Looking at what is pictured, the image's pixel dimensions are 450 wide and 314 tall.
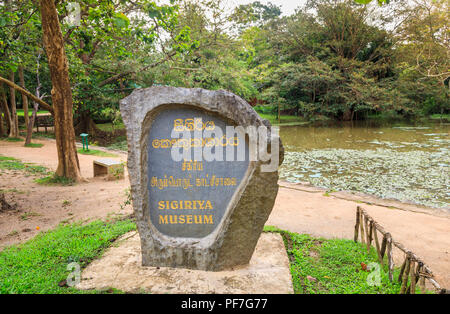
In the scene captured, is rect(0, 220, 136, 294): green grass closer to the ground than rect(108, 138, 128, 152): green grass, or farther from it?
closer to the ground

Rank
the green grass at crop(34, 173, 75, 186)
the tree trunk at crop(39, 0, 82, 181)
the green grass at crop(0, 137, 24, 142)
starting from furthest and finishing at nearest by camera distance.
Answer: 1. the green grass at crop(0, 137, 24, 142)
2. the green grass at crop(34, 173, 75, 186)
3. the tree trunk at crop(39, 0, 82, 181)

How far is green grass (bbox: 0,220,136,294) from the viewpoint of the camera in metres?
2.90

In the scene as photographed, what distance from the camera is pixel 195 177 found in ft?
→ 10.5

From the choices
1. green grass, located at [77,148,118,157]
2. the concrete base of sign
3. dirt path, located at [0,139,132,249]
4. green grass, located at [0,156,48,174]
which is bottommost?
the concrete base of sign

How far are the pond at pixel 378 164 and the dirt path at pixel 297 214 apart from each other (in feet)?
3.70

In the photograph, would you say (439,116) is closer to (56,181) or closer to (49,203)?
(56,181)

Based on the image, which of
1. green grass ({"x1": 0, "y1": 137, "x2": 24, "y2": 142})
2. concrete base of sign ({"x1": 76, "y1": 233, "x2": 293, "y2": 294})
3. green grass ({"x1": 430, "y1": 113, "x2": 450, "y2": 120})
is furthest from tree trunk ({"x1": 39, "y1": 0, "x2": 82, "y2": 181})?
green grass ({"x1": 430, "y1": 113, "x2": 450, "y2": 120})

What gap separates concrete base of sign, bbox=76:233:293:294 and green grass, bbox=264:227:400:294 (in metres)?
0.20

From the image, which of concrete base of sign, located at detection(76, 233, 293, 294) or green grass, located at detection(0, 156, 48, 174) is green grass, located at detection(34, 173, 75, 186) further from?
concrete base of sign, located at detection(76, 233, 293, 294)

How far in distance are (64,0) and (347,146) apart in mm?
11632

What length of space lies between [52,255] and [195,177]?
6.51 feet

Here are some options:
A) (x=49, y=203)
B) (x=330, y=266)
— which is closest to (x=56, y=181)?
(x=49, y=203)
